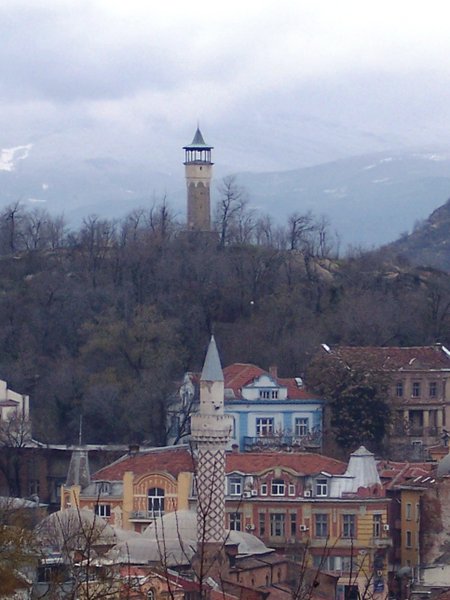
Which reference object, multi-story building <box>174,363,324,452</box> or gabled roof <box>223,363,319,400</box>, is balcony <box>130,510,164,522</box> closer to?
multi-story building <box>174,363,324,452</box>

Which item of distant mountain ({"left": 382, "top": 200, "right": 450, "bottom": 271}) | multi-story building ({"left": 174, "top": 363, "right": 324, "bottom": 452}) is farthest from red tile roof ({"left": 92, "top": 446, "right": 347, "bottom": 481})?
distant mountain ({"left": 382, "top": 200, "right": 450, "bottom": 271})

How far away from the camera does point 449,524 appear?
176 feet

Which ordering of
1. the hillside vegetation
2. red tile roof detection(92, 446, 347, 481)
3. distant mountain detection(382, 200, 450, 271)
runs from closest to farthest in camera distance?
red tile roof detection(92, 446, 347, 481) < the hillside vegetation < distant mountain detection(382, 200, 450, 271)

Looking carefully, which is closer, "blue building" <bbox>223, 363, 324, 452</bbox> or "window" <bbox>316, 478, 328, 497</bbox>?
"window" <bbox>316, 478, 328, 497</bbox>

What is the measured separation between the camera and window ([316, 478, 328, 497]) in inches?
2179

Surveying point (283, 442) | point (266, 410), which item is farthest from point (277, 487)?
point (266, 410)

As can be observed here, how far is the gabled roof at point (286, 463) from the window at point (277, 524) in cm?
114

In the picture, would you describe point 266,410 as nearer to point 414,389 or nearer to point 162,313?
point 414,389

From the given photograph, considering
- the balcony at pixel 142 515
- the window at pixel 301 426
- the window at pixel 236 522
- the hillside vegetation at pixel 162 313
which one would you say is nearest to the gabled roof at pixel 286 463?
the window at pixel 236 522

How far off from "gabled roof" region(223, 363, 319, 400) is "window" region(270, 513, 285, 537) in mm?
8118

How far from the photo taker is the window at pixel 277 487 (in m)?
55.6

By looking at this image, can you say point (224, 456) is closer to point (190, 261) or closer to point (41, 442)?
point (41, 442)

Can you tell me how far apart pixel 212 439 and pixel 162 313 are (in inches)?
694

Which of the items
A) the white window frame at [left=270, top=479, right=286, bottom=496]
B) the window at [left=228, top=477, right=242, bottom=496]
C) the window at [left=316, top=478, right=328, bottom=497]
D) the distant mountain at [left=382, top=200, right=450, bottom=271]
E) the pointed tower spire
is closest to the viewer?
the pointed tower spire
